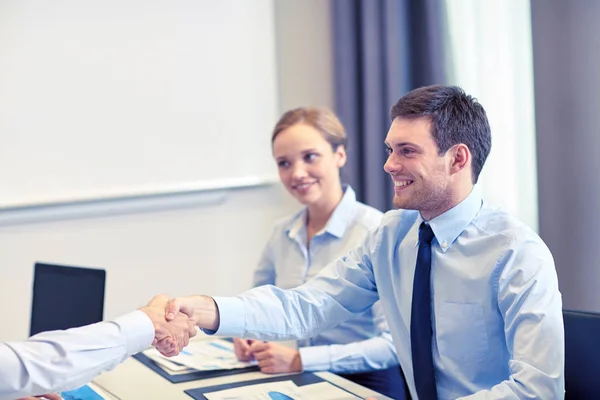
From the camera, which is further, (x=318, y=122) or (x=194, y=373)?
(x=318, y=122)

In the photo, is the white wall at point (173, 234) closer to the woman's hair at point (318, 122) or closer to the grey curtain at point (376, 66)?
the grey curtain at point (376, 66)

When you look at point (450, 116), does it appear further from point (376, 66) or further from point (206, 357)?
point (376, 66)

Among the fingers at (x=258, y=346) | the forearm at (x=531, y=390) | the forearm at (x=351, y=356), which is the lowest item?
the forearm at (x=351, y=356)

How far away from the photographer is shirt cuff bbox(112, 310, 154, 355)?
1798mm

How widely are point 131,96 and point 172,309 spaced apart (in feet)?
4.83

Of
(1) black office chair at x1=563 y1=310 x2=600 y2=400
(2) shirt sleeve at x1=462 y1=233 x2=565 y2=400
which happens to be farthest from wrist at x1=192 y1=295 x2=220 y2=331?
(1) black office chair at x1=563 y1=310 x2=600 y2=400

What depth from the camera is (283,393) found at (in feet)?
6.42

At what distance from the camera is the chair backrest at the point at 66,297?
6.95ft

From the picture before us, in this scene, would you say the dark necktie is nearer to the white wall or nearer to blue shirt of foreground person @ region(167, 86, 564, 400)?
blue shirt of foreground person @ region(167, 86, 564, 400)

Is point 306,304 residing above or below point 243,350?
above

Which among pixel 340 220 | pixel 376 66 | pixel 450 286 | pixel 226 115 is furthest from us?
pixel 226 115

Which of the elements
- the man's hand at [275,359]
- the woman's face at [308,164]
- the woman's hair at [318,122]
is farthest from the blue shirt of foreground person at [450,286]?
the woman's hair at [318,122]

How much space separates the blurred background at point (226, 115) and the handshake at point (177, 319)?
1211 millimetres

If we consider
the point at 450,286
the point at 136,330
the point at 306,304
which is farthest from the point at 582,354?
the point at 136,330
